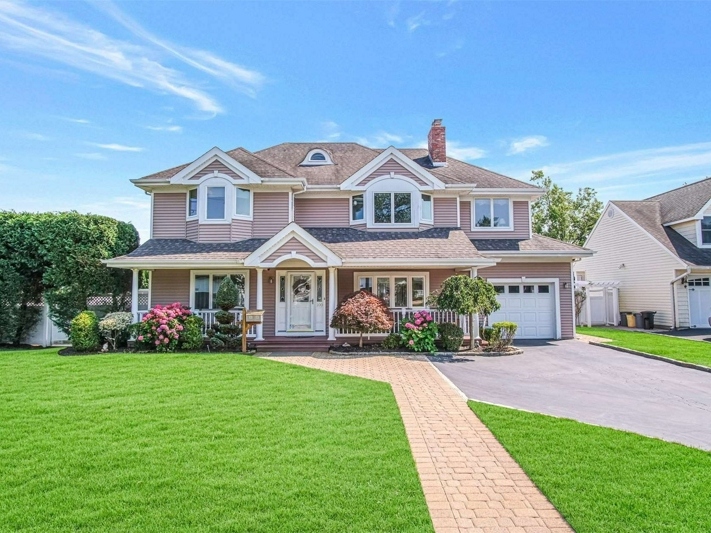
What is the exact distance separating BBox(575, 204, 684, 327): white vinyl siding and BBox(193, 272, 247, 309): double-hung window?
20984 mm

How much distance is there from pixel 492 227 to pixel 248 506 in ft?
55.2

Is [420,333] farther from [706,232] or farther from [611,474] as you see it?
[706,232]

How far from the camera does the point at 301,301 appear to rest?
51.6ft

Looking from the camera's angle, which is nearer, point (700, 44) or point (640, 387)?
point (640, 387)

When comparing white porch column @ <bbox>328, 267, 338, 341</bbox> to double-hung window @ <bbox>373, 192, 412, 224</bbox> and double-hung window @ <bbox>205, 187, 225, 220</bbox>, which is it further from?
double-hung window @ <bbox>205, 187, 225, 220</bbox>

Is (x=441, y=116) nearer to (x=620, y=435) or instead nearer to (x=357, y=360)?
(x=357, y=360)

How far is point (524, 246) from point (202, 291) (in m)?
13.6

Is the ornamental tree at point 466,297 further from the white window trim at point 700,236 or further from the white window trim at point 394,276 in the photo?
the white window trim at point 700,236

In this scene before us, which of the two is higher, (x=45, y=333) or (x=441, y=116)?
(x=441, y=116)

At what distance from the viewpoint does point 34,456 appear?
4.79 metres

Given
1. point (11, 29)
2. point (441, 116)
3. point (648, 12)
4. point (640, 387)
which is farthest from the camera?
point (441, 116)

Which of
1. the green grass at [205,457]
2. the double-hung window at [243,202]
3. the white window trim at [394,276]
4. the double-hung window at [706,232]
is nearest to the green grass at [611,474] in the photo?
the green grass at [205,457]

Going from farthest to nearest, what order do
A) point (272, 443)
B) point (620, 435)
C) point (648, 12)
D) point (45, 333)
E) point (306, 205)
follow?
point (306, 205) < point (45, 333) < point (648, 12) < point (620, 435) < point (272, 443)

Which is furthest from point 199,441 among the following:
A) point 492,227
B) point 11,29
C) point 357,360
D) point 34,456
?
point 492,227
